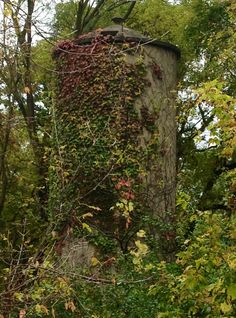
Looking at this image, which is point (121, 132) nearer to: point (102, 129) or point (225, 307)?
point (102, 129)

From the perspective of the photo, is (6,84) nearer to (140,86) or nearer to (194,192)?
(140,86)

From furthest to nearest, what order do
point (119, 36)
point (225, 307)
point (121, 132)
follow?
point (119, 36) → point (121, 132) → point (225, 307)

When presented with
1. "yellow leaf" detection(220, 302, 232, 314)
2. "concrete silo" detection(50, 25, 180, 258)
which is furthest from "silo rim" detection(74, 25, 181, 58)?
"yellow leaf" detection(220, 302, 232, 314)

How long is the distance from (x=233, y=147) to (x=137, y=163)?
5906mm

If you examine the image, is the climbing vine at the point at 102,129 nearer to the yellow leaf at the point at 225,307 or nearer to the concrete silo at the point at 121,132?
the concrete silo at the point at 121,132

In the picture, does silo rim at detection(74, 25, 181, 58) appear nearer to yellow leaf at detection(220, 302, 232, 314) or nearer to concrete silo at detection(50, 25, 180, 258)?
concrete silo at detection(50, 25, 180, 258)

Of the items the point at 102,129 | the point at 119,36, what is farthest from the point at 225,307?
the point at 119,36

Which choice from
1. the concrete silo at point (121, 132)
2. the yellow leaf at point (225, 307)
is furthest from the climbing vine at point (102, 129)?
the yellow leaf at point (225, 307)

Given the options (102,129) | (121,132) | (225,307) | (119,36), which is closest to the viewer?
(225,307)

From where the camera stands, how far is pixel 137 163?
37.3ft

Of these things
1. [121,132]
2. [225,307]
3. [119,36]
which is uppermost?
[119,36]

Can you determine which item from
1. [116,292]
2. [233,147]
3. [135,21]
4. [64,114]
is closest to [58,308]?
[116,292]

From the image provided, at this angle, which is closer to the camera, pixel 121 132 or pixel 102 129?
pixel 102 129

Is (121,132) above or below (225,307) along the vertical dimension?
above
